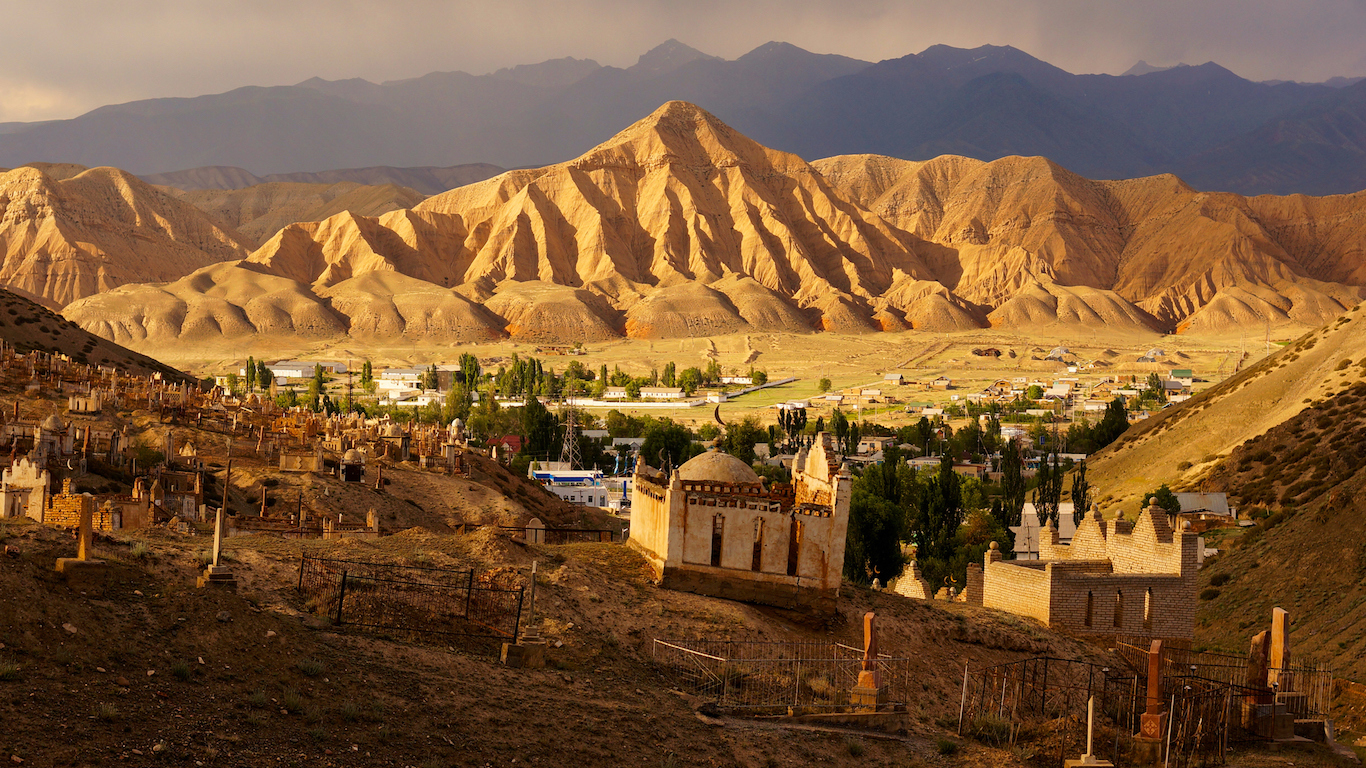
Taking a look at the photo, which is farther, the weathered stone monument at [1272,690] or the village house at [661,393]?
the village house at [661,393]

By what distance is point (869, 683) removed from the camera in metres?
17.0

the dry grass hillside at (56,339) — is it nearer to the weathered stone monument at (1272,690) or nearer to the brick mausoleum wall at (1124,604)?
the brick mausoleum wall at (1124,604)

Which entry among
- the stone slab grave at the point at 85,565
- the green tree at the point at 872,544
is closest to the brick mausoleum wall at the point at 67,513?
the stone slab grave at the point at 85,565

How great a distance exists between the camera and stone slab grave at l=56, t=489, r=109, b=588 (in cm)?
1362

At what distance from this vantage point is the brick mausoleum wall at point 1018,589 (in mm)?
23406

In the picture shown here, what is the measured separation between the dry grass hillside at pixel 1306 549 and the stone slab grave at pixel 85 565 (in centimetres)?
2243

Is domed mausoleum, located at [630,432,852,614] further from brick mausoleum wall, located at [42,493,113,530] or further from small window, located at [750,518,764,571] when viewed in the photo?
brick mausoleum wall, located at [42,493,113,530]

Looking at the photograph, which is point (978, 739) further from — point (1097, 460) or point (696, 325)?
point (696, 325)

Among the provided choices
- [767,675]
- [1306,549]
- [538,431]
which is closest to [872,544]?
[1306,549]

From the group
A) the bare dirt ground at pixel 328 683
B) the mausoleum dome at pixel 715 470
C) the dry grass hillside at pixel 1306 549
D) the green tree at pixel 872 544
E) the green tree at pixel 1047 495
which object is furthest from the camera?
the green tree at pixel 1047 495

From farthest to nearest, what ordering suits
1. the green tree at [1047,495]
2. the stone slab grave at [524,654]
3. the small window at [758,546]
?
the green tree at [1047,495] < the small window at [758,546] < the stone slab grave at [524,654]

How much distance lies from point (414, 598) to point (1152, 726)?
9915 millimetres

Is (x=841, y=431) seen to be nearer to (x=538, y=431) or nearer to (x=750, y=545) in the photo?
(x=538, y=431)

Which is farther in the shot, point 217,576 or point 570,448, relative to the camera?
point 570,448
